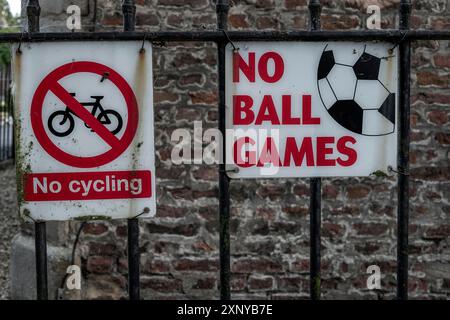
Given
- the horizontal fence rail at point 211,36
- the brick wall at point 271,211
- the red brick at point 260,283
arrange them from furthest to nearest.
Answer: the red brick at point 260,283 < the brick wall at point 271,211 < the horizontal fence rail at point 211,36

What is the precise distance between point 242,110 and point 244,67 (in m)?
0.14

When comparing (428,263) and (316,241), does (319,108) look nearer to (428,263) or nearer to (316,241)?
(316,241)

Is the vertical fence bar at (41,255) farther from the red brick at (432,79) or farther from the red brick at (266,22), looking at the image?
the red brick at (432,79)

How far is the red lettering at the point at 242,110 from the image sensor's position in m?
1.62

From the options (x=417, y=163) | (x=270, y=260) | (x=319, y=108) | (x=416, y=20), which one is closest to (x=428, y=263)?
(x=417, y=163)

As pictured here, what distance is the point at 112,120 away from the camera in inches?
63.6

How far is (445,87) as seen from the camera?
9.80 ft

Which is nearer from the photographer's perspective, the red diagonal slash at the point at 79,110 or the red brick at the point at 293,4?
the red diagonal slash at the point at 79,110

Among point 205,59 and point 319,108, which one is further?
point 205,59

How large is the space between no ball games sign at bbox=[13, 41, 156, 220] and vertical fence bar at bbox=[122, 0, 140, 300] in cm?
5

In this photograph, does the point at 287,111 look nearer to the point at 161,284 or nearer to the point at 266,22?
the point at 266,22

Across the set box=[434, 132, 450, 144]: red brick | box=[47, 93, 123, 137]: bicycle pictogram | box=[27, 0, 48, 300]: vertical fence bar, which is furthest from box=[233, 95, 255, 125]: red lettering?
box=[434, 132, 450, 144]: red brick

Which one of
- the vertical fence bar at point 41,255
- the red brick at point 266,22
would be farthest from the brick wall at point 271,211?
the vertical fence bar at point 41,255
